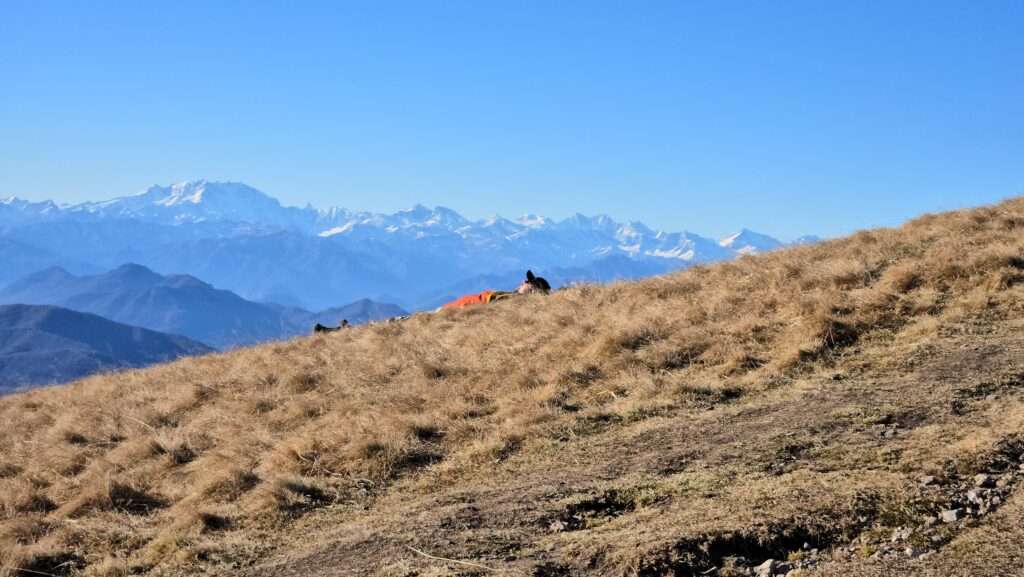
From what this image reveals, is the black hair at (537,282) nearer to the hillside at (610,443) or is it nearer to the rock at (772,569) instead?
the hillside at (610,443)

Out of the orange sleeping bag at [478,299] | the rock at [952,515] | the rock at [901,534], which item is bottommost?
the rock at [901,534]

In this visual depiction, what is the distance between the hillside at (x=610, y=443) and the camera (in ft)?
16.4

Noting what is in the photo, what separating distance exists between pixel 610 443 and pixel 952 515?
3466mm

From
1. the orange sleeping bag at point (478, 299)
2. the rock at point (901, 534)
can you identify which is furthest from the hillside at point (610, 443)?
the orange sleeping bag at point (478, 299)

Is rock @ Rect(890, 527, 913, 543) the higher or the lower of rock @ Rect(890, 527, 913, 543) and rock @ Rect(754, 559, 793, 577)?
the higher

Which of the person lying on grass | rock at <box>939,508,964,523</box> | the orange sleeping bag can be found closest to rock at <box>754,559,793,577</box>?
rock at <box>939,508,964,523</box>

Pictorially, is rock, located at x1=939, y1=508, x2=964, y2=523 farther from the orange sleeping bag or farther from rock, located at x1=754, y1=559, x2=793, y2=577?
the orange sleeping bag

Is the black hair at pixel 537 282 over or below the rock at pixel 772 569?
over

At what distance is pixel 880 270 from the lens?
11688 millimetres

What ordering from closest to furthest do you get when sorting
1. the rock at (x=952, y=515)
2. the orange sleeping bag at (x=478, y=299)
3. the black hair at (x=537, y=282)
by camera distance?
the rock at (x=952, y=515), the orange sleeping bag at (x=478, y=299), the black hair at (x=537, y=282)

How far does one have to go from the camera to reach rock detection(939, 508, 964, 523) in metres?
4.56

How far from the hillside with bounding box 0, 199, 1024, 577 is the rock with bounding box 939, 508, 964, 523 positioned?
27 mm

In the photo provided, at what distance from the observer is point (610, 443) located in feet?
24.9

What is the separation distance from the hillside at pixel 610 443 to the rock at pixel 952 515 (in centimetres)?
3
